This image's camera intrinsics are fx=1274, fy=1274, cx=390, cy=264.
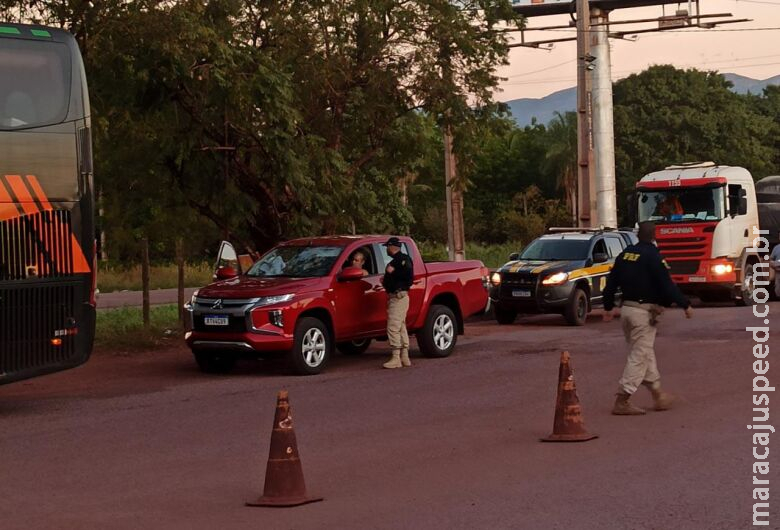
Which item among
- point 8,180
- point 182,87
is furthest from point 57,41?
point 182,87

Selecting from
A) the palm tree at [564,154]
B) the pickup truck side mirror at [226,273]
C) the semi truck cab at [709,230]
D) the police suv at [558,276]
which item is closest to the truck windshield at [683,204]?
the semi truck cab at [709,230]

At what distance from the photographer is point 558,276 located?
81.8 ft

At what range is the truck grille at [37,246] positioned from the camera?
13.8m

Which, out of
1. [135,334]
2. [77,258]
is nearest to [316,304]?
[77,258]

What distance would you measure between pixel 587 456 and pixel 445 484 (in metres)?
1.50

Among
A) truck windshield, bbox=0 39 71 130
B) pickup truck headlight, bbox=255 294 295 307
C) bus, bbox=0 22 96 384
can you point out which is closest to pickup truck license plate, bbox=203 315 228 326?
pickup truck headlight, bbox=255 294 295 307

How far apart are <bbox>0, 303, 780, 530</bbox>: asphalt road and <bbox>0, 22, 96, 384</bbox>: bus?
813mm

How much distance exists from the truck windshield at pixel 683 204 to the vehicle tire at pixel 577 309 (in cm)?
522

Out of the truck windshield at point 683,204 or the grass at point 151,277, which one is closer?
the truck windshield at point 683,204

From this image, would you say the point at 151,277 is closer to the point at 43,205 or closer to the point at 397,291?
the point at 397,291

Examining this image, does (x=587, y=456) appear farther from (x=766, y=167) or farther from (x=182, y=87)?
(x=766, y=167)

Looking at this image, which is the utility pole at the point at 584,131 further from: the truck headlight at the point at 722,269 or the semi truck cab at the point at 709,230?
the truck headlight at the point at 722,269

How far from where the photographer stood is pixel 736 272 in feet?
95.1

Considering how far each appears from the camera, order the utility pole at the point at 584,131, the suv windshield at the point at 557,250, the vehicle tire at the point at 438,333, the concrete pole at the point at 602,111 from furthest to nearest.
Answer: the concrete pole at the point at 602,111 < the utility pole at the point at 584,131 < the suv windshield at the point at 557,250 < the vehicle tire at the point at 438,333
